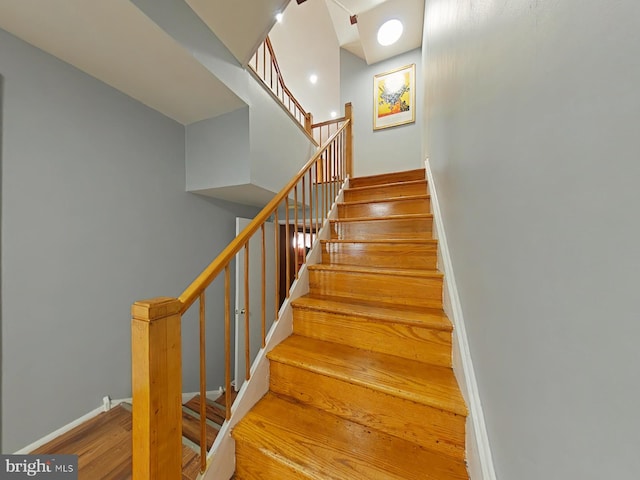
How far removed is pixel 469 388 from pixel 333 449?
1.85 ft

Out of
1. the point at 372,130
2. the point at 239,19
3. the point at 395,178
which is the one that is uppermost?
the point at 372,130

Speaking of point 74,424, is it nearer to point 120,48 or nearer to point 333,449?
point 333,449

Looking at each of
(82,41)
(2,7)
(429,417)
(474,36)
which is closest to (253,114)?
(82,41)

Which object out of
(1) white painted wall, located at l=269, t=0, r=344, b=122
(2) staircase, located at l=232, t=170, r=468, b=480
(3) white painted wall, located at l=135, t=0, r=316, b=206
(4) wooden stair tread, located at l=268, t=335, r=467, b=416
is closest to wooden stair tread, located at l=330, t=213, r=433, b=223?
(2) staircase, located at l=232, t=170, r=468, b=480

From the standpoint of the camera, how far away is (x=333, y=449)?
915 mm

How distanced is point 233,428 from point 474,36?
6.02 feet

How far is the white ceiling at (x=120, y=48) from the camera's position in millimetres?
1171

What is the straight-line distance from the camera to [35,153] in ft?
4.48

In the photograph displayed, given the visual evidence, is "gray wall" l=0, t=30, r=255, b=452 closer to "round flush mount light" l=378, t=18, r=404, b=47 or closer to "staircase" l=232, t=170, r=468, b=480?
"staircase" l=232, t=170, r=468, b=480

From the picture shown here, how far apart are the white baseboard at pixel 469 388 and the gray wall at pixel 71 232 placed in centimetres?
220

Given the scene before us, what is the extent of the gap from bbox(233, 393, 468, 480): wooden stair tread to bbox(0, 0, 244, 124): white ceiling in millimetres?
2058

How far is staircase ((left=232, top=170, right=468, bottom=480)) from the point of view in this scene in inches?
34.9

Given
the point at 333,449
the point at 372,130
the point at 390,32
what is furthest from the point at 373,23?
the point at 333,449

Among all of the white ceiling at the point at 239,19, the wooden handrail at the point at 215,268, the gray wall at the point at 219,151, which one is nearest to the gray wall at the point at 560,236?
the wooden handrail at the point at 215,268
